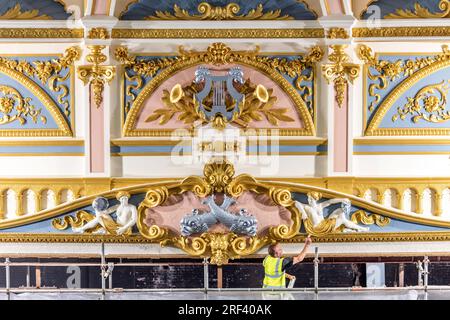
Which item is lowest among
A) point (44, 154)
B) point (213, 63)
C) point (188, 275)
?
point (188, 275)

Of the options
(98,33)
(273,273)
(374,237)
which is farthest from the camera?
(374,237)

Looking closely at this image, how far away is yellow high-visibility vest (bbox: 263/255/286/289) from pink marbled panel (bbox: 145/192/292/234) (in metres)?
0.26

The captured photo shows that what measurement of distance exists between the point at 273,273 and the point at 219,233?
50 centimetres

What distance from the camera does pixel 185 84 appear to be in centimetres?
496

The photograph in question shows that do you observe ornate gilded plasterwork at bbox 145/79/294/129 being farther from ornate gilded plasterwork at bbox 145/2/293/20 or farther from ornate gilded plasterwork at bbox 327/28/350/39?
ornate gilded plasterwork at bbox 327/28/350/39

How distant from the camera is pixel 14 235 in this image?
195 inches

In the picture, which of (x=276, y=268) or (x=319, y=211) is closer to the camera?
(x=276, y=268)

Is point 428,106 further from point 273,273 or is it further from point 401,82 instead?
point 273,273

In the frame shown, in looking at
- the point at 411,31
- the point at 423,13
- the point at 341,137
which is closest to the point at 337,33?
the point at 411,31

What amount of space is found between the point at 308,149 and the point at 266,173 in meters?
0.38

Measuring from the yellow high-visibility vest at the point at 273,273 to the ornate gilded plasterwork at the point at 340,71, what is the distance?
1.30 meters

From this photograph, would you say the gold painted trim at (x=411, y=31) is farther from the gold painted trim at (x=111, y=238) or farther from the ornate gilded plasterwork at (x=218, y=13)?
the gold painted trim at (x=111, y=238)

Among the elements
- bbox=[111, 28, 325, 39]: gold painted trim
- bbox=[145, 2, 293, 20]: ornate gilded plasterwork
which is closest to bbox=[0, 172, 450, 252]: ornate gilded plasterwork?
bbox=[111, 28, 325, 39]: gold painted trim

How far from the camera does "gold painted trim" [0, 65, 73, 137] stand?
4961 millimetres
